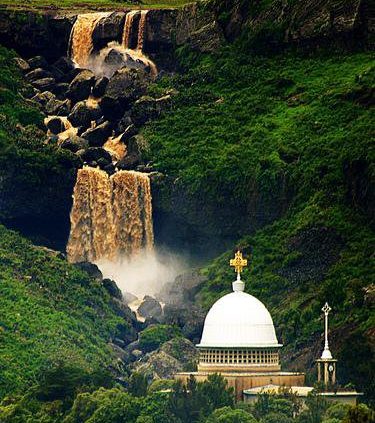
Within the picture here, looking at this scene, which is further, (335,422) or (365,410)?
(335,422)

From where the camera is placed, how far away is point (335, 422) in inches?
7864

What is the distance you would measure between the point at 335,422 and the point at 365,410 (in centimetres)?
1263

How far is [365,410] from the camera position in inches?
7372
